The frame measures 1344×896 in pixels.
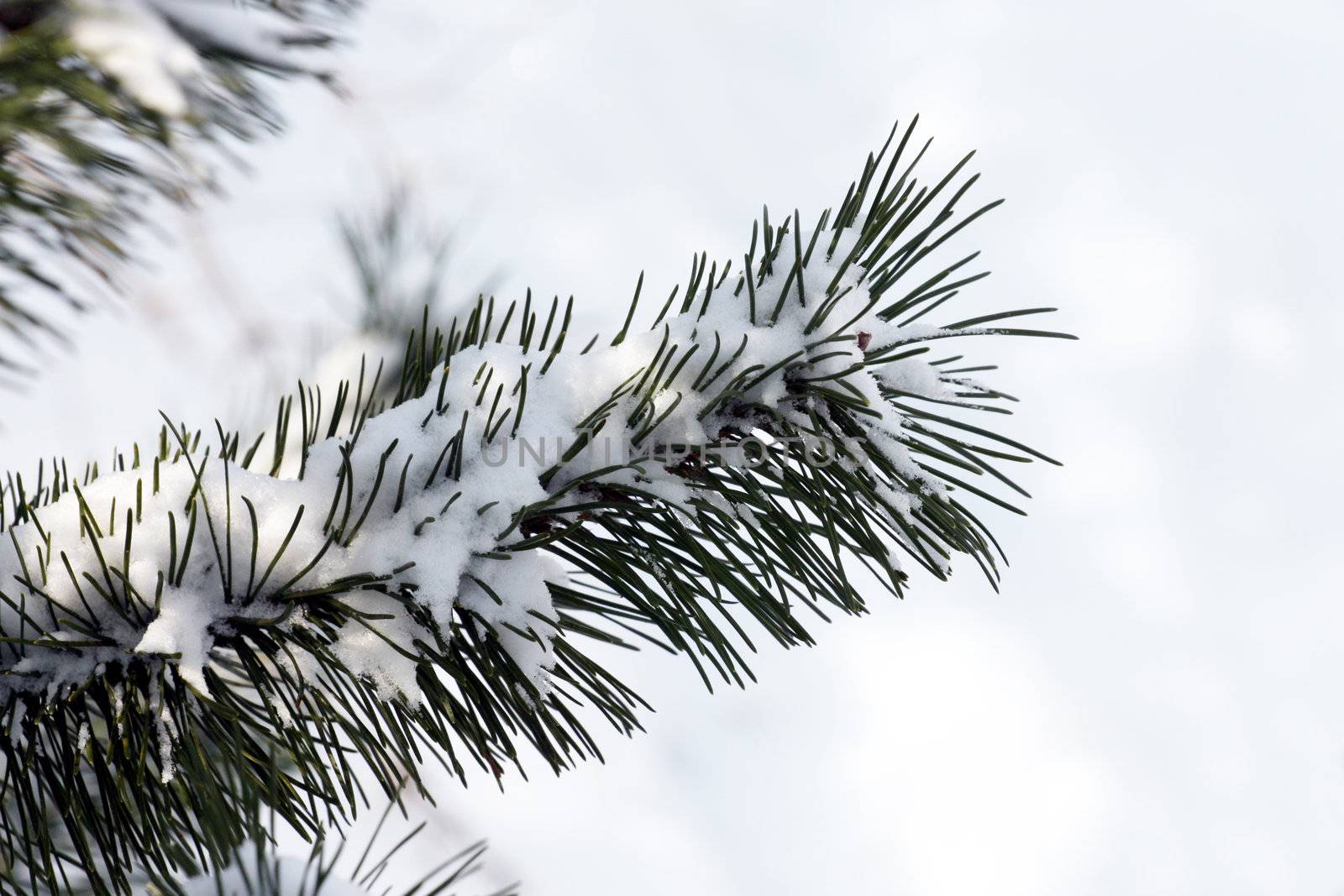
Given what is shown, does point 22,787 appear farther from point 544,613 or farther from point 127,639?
point 544,613

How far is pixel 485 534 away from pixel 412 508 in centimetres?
4

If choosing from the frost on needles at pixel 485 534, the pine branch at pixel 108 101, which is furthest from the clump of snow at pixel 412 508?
the pine branch at pixel 108 101

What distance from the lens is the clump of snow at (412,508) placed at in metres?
0.55

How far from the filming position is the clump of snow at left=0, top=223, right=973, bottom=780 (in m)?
0.55

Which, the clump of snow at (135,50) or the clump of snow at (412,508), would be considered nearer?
the clump of snow at (412,508)

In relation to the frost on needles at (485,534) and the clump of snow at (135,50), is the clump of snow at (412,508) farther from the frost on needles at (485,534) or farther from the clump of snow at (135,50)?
the clump of snow at (135,50)

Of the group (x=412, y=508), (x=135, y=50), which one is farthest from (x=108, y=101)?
(x=412, y=508)

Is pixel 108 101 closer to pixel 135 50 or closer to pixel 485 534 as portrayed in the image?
pixel 135 50

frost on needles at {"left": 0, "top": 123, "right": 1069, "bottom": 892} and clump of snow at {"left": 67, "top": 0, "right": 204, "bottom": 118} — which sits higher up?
clump of snow at {"left": 67, "top": 0, "right": 204, "bottom": 118}

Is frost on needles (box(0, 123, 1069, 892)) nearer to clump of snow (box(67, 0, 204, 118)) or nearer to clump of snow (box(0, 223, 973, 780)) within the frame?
clump of snow (box(0, 223, 973, 780))

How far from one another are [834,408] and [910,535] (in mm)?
88

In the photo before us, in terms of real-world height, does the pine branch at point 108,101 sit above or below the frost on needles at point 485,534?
above

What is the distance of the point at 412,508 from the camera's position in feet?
1.88

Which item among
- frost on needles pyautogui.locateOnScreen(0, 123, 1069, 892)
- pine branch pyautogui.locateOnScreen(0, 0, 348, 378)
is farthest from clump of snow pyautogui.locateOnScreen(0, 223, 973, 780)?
pine branch pyautogui.locateOnScreen(0, 0, 348, 378)
